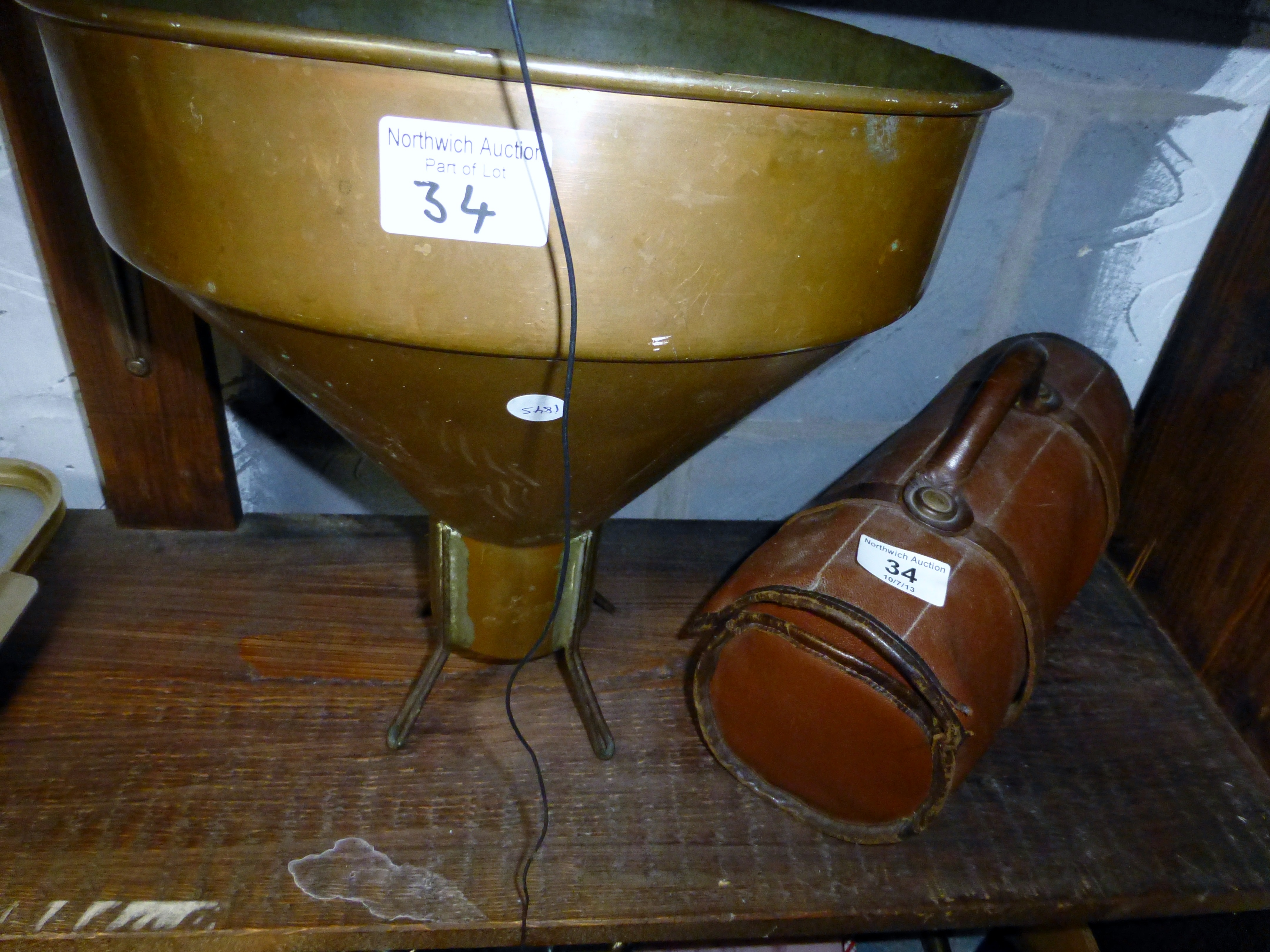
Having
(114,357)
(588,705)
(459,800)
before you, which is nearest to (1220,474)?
(588,705)

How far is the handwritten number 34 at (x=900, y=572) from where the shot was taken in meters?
0.59

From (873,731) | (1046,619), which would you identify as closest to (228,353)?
(873,731)

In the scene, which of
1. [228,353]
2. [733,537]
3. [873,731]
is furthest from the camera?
[733,537]

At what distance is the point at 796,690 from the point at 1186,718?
0.45 meters

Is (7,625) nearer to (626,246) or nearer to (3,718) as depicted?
(3,718)

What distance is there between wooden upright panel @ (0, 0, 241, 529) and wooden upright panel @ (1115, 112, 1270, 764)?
3.32 ft

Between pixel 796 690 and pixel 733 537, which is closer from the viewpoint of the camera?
pixel 796 690

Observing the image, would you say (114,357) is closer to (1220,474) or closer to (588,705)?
(588,705)

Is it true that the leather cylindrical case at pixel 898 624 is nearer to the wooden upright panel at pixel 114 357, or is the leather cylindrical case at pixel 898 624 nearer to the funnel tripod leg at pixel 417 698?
the funnel tripod leg at pixel 417 698

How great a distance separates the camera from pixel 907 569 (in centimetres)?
60

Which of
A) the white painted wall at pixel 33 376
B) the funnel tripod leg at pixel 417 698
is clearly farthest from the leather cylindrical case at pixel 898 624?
the white painted wall at pixel 33 376

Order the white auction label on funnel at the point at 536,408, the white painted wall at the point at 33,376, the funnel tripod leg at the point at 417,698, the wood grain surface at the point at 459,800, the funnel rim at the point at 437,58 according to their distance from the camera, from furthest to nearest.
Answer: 1. the white painted wall at the point at 33,376
2. the funnel tripod leg at the point at 417,698
3. the wood grain surface at the point at 459,800
4. the white auction label on funnel at the point at 536,408
5. the funnel rim at the point at 437,58

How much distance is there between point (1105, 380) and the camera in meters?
0.89

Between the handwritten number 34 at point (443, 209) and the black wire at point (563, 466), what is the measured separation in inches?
1.1
